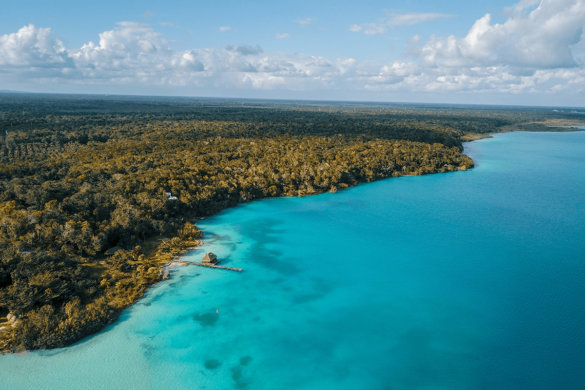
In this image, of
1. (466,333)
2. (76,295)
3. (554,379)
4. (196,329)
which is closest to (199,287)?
(196,329)

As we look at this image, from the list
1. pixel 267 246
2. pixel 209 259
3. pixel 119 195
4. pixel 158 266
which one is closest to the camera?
pixel 158 266

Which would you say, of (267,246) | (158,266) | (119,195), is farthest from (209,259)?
(119,195)

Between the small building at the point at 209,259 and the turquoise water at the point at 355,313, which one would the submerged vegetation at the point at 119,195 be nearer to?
the turquoise water at the point at 355,313

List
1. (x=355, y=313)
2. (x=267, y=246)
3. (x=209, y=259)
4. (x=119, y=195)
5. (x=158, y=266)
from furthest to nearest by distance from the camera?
1. (x=119, y=195)
2. (x=267, y=246)
3. (x=209, y=259)
4. (x=158, y=266)
5. (x=355, y=313)

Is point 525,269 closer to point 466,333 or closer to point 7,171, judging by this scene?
point 466,333

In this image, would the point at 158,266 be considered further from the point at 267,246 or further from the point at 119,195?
the point at 119,195
